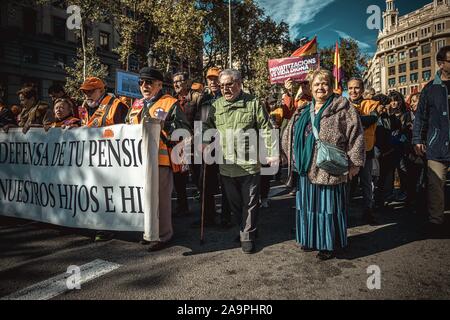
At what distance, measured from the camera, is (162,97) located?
359 cm

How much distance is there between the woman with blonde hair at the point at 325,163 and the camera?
300cm

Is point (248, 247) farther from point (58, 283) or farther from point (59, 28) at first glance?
point (59, 28)

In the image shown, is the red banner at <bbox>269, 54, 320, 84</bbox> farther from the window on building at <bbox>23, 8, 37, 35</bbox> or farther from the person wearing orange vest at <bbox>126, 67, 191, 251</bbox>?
the window on building at <bbox>23, 8, 37, 35</bbox>

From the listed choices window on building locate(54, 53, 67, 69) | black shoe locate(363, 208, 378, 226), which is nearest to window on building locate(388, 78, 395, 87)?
window on building locate(54, 53, 67, 69)

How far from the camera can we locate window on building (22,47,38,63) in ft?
82.4

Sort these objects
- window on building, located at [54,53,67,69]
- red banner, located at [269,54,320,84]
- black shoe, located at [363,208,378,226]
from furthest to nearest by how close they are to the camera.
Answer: window on building, located at [54,53,67,69], red banner, located at [269,54,320,84], black shoe, located at [363,208,378,226]

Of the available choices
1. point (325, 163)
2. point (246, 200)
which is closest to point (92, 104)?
point (246, 200)

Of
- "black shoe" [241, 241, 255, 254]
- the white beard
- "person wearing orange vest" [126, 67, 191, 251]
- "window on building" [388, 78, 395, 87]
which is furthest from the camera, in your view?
"window on building" [388, 78, 395, 87]

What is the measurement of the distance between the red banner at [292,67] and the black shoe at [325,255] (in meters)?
7.45

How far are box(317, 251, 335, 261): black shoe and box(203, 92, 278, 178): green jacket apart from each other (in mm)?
1086

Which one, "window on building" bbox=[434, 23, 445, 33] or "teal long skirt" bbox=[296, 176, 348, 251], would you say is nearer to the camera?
"teal long skirt" bbox=[296, 176, 348, 251]

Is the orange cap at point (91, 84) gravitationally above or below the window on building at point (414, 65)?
below

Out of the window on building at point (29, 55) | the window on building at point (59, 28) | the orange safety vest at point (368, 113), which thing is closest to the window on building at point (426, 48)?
the window on building at point (59, 28)

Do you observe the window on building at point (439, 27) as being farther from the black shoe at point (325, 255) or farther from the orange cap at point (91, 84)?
the orange cap at point (91, 84)
